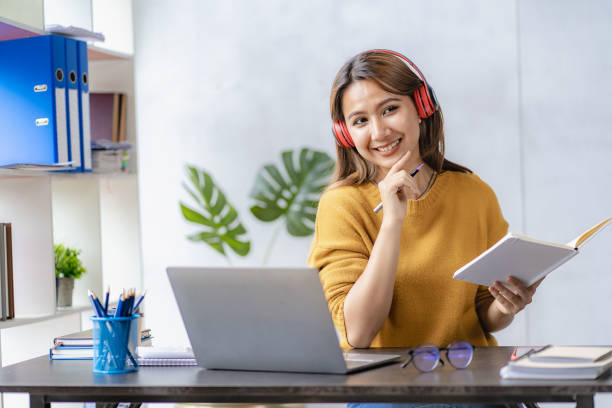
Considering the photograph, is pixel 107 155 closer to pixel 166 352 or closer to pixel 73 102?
pixel 73 102

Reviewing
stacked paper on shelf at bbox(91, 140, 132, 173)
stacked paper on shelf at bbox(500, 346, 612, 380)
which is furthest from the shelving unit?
stacked paper on shelf at bbox(500, 346, 612, 380)

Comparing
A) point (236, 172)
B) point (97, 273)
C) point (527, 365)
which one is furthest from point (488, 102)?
point (527, 365)

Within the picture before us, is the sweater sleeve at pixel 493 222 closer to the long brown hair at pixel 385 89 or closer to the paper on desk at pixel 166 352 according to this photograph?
the long brown hair at pixel 385 89

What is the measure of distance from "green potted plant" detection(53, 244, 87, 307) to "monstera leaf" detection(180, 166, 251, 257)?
42.5 inches

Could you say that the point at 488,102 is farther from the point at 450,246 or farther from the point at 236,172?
the point at 450,246

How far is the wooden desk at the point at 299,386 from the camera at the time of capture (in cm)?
109

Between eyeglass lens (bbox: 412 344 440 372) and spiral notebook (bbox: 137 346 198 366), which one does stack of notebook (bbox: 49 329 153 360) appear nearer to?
spiral notebook (bbox: 137 346 198 366)

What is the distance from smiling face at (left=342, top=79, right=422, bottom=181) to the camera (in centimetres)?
173

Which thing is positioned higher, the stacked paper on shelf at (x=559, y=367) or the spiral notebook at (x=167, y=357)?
the stacked paper on shelf at (x=559, y=367)

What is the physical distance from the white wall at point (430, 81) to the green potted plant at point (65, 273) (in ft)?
3.99

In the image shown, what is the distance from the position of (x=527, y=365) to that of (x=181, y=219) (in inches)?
110

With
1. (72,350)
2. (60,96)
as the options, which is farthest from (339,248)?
(60,96)

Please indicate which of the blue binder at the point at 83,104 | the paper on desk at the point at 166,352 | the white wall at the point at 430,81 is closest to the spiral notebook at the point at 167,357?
the paper on desk at the point at 166,352

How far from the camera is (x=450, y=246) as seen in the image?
174cm
